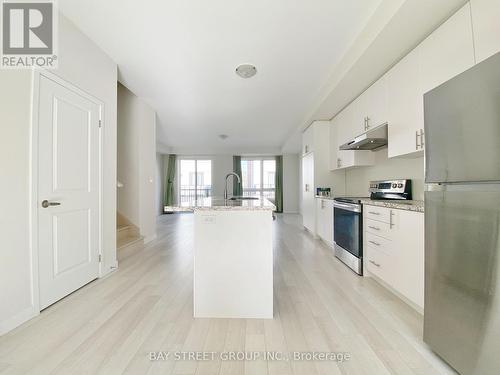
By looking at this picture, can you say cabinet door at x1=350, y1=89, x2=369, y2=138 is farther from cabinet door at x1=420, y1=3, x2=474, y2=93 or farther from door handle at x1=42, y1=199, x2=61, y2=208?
door handle at x1=42, y1=199, x2=61, y2=208

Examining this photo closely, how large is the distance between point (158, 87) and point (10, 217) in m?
2.64

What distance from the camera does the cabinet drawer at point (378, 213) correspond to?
87.9 inches

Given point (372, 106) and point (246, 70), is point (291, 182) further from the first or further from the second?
point (246, 70)

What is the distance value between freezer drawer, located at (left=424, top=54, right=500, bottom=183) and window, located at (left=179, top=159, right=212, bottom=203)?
8.29 meters

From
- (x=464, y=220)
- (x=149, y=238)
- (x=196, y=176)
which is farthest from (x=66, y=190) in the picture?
(x=196, y=176)

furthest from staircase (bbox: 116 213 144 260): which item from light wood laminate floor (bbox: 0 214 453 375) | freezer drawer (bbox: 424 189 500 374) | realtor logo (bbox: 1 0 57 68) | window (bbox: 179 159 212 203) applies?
window (bbox: 179 159 212 203)

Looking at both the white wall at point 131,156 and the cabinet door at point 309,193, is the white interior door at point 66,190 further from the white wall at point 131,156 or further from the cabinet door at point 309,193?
the cabinet door at point 309,193

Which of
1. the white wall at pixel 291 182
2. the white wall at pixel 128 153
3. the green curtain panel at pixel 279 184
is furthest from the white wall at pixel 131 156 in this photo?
the white wall at pixel 291 182

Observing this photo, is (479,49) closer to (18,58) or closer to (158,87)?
(18,58)

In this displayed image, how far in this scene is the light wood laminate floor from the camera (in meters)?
1.33

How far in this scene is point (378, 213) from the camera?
7.84 feet

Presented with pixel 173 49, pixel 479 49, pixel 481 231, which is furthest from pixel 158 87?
pixel 481 231

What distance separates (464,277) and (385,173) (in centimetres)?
234

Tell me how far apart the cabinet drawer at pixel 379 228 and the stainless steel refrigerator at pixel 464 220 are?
83cm
